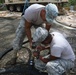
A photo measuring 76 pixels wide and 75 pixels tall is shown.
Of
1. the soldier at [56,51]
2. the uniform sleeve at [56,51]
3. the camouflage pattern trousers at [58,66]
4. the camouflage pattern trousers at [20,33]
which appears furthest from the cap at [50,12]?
the camouflage pattern trousers at [20,33]

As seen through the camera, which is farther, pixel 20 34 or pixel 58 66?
pixel 20 34

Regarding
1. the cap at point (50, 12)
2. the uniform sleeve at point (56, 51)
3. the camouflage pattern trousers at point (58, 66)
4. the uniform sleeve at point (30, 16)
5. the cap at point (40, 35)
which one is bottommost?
the camouflage pattern trousers at point (58, 66)

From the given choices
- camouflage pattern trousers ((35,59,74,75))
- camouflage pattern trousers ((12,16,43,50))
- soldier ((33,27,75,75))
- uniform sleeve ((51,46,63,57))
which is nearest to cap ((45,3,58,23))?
soldier ((33,27,75,75))

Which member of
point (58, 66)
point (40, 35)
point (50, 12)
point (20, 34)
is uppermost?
point (50, 12)

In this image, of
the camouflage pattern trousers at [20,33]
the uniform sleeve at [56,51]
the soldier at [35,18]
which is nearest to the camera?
the uniform sleeve at [56,51]

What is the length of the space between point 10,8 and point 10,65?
9816 millimetres

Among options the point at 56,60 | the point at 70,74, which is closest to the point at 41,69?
the point at 56,60

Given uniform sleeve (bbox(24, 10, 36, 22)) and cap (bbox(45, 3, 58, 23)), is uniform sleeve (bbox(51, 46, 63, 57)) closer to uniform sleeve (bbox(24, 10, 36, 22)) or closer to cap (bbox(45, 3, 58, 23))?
cap (bbox(45, 3, 58, 23))

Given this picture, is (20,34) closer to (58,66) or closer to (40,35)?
(40,35)

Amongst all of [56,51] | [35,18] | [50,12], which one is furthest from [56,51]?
[35,18]

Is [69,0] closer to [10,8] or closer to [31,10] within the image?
[10,8]

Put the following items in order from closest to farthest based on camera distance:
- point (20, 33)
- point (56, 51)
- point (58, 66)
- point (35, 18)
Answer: point (56, 51)
point (58, 66)
point (35, 18)
point (20, 33)

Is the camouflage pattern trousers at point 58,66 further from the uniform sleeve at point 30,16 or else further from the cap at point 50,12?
the uniform sleeve at point 30,16

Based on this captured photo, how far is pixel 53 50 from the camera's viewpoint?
3012 millimetres
